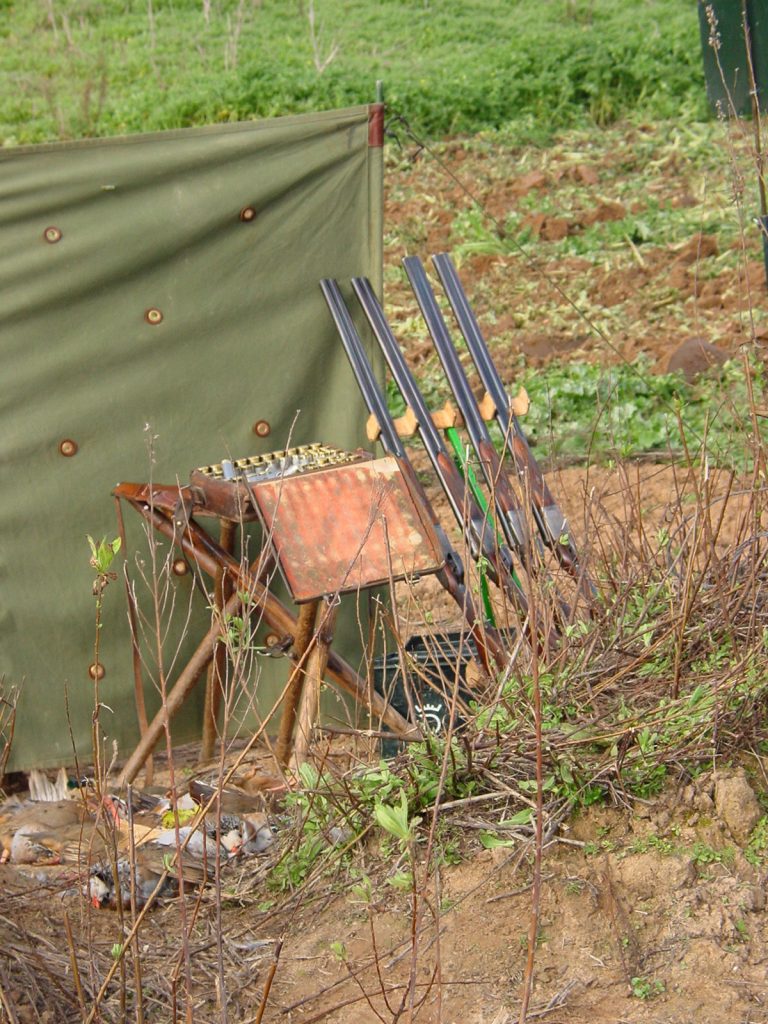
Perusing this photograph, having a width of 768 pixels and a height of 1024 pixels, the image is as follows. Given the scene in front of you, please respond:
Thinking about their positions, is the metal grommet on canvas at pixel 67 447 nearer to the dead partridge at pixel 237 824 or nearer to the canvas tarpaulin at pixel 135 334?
the canvas tarpaulin at pixel 135 334

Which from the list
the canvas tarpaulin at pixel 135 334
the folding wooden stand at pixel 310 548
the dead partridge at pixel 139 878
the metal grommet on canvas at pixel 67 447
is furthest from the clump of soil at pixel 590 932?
the metal grommet on canvas at pixel 67 447

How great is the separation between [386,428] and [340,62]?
11.0 meters

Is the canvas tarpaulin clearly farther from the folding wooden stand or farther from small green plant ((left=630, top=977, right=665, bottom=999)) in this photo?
small green plant ((left=630, top=977, right=665, bottom=999))

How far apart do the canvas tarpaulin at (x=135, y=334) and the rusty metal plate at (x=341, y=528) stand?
1.73 feet

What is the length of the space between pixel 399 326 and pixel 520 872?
7.09m

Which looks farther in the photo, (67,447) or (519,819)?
(67,447)

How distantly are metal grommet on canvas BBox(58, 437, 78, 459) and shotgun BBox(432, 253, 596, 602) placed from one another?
4.79 ft

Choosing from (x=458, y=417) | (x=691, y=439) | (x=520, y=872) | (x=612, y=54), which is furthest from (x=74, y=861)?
(x=612, y=54)

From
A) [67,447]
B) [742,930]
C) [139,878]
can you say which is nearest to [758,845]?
[742,930]

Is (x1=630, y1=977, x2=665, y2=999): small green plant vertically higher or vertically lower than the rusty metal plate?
lower

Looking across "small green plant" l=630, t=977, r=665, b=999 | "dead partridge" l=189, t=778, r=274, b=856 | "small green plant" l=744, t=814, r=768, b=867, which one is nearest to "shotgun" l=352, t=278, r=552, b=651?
"dead partridge" l=189, t=778, r=274, b=856

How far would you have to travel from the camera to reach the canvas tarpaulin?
459cm

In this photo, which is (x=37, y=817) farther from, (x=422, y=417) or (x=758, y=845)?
(x=758, y=845)

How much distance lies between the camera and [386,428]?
460 cm
